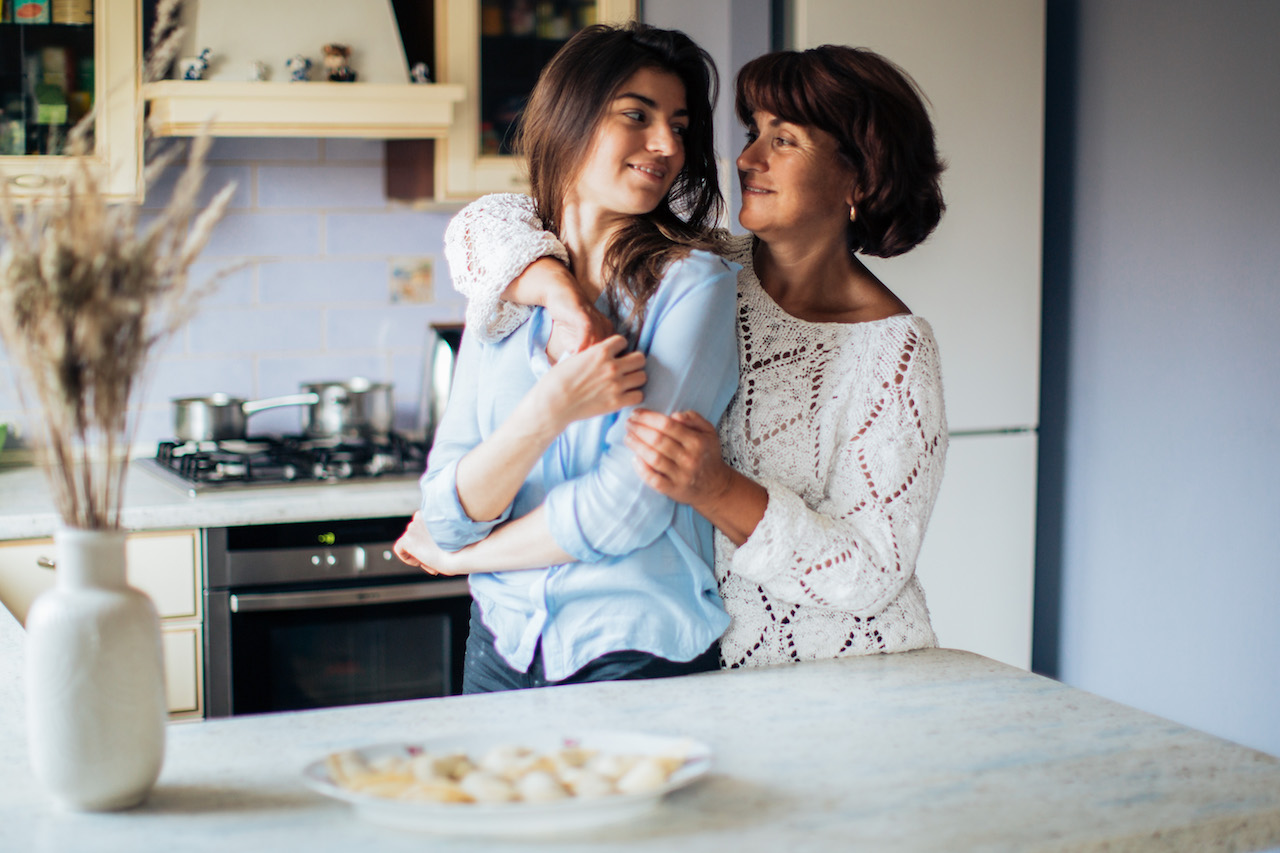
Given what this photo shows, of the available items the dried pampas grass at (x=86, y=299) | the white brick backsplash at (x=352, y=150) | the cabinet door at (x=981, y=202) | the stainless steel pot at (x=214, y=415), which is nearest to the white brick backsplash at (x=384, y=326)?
the stainless steel pot at (x=214, y=415)

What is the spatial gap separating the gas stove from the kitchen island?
1095 mm

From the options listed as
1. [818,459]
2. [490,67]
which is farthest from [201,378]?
[818,459]

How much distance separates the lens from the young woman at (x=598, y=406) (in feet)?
4.08

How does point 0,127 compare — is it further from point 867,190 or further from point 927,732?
point 927,732

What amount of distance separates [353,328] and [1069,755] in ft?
7.25

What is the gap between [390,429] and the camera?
2.84 metres

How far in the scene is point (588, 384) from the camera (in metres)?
1.20

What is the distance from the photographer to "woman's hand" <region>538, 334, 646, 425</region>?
120 centimetres

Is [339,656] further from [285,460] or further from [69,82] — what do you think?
[69,82]

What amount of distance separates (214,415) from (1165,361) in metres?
2.11

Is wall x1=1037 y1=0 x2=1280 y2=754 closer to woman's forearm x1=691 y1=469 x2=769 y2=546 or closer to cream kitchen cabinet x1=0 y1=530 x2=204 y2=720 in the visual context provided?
woman's forearm x1=691 y1=469 x2=769 y2=546

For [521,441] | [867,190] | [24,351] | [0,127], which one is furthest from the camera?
[0,127]

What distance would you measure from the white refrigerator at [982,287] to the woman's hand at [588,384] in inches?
56.2

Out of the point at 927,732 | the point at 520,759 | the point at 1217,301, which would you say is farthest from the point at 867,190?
the point at 1217,301
